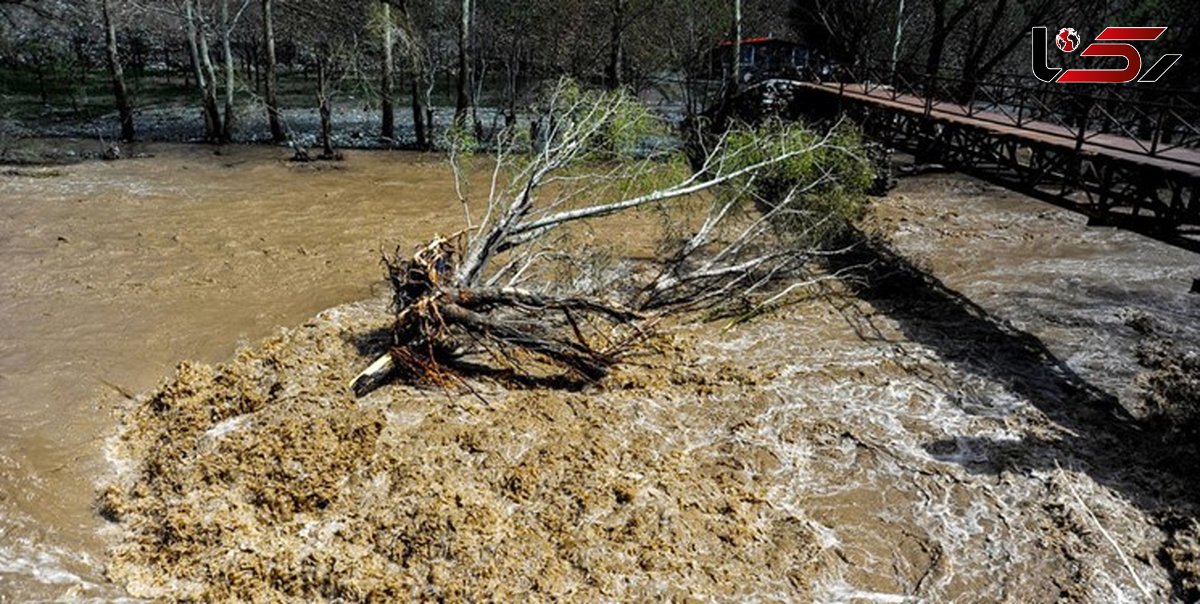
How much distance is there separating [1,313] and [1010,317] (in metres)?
17.9

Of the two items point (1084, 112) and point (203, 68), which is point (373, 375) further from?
point (203, 68)

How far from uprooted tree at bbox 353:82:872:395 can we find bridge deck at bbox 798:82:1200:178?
2.12 metres

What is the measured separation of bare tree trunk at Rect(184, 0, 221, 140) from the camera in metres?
27.2

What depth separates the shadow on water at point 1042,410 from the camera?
30.9 ft

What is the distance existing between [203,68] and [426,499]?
25745 mm

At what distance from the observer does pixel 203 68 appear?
2816 centimetres


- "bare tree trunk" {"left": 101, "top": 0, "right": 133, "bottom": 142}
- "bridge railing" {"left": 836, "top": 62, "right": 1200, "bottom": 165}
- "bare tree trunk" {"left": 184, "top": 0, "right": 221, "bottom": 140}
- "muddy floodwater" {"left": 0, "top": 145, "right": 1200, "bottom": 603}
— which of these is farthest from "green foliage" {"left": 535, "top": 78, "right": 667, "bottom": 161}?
"bare tree trunk" {"left": 101, "top": 0, "right": 133, "bottom": 142}

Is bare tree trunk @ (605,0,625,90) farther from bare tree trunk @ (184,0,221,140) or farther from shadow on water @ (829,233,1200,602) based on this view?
shadow on water @ (829,233,1200,602)

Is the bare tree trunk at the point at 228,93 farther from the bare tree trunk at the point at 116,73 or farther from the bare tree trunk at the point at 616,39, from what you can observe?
the bare tree trunk at the point at 616,39

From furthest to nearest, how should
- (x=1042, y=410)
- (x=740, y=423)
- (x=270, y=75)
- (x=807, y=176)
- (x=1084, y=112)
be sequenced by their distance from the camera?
(x=270, y=75)
(x=807, y=176)
(x=1084, y=112)
(x=1042, y=410)
(x=740, y=423)

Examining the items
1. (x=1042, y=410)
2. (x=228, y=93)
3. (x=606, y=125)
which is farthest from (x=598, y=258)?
(x=228, y=93)

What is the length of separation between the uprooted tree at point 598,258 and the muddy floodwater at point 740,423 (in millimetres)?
788

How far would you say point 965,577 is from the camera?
26.0 feet

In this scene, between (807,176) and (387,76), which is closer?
Result: (807,176)
